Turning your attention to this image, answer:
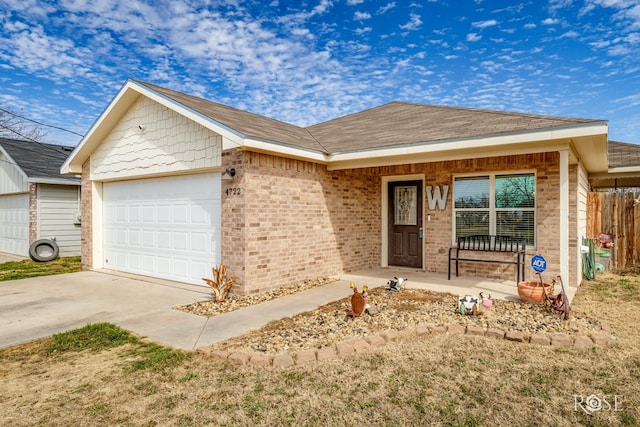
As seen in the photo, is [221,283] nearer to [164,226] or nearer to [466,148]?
[164,226]

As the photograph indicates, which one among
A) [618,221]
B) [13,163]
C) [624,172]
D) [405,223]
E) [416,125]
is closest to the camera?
[416,125]

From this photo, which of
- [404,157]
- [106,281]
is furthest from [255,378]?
[106,281]

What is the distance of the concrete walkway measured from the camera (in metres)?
4.92

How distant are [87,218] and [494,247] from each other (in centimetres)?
1027

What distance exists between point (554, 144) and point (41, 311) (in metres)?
8.67

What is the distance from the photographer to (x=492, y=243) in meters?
8.02

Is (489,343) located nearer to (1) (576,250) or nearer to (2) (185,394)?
(2) (185,394)

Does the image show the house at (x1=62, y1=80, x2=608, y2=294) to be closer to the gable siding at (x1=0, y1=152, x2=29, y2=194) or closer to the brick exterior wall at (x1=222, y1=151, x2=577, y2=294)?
the brick exterior wall at (x1=222, y1=151, x2=577, y2=294)

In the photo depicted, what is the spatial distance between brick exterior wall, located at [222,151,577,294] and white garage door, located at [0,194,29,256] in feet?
37.7

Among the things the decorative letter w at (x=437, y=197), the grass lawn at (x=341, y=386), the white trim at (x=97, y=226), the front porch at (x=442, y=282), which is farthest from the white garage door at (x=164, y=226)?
the decorative letter w at (x=437, y=197)

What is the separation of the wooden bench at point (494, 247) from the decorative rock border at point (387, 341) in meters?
3.03

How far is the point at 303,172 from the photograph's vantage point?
786 cm

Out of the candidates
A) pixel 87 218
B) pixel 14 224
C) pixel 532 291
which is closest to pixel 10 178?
pixel 14 224

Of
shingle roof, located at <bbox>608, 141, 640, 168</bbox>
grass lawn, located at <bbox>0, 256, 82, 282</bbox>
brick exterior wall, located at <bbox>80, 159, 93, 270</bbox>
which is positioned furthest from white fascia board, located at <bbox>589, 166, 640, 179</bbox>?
grass lawn, located at <bbox>0, 256, 82, 282</bbox>
